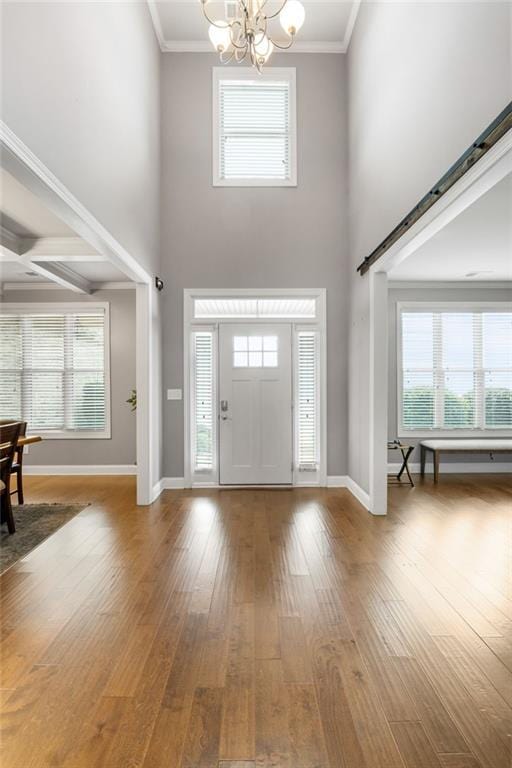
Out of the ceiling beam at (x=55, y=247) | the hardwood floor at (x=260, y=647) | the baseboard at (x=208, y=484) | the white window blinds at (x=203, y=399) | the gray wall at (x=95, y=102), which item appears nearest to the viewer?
the hardwood floor at (x=260, y=647)

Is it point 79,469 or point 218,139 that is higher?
point 218,139

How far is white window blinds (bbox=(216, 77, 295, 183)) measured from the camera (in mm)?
6234

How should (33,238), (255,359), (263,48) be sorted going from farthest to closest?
(255,359)
(33,238)
(263,48)

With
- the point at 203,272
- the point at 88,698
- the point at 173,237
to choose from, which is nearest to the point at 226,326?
the point at 203,272

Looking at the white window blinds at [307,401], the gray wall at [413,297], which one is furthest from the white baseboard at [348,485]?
the gray wall at [413,297]

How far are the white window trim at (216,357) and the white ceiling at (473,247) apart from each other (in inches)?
51.4

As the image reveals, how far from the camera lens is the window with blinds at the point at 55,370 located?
728 centimetres

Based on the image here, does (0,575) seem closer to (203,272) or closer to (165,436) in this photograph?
(165,436)

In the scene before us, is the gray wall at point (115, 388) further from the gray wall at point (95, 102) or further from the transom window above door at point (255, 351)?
the transom window above door at point (255, 351)

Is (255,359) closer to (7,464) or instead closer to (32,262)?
(32,262)

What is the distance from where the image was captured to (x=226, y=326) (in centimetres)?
618

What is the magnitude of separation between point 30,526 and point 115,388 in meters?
3.03

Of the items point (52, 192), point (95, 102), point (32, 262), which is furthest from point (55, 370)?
point (52, 192)

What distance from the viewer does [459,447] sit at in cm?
657
